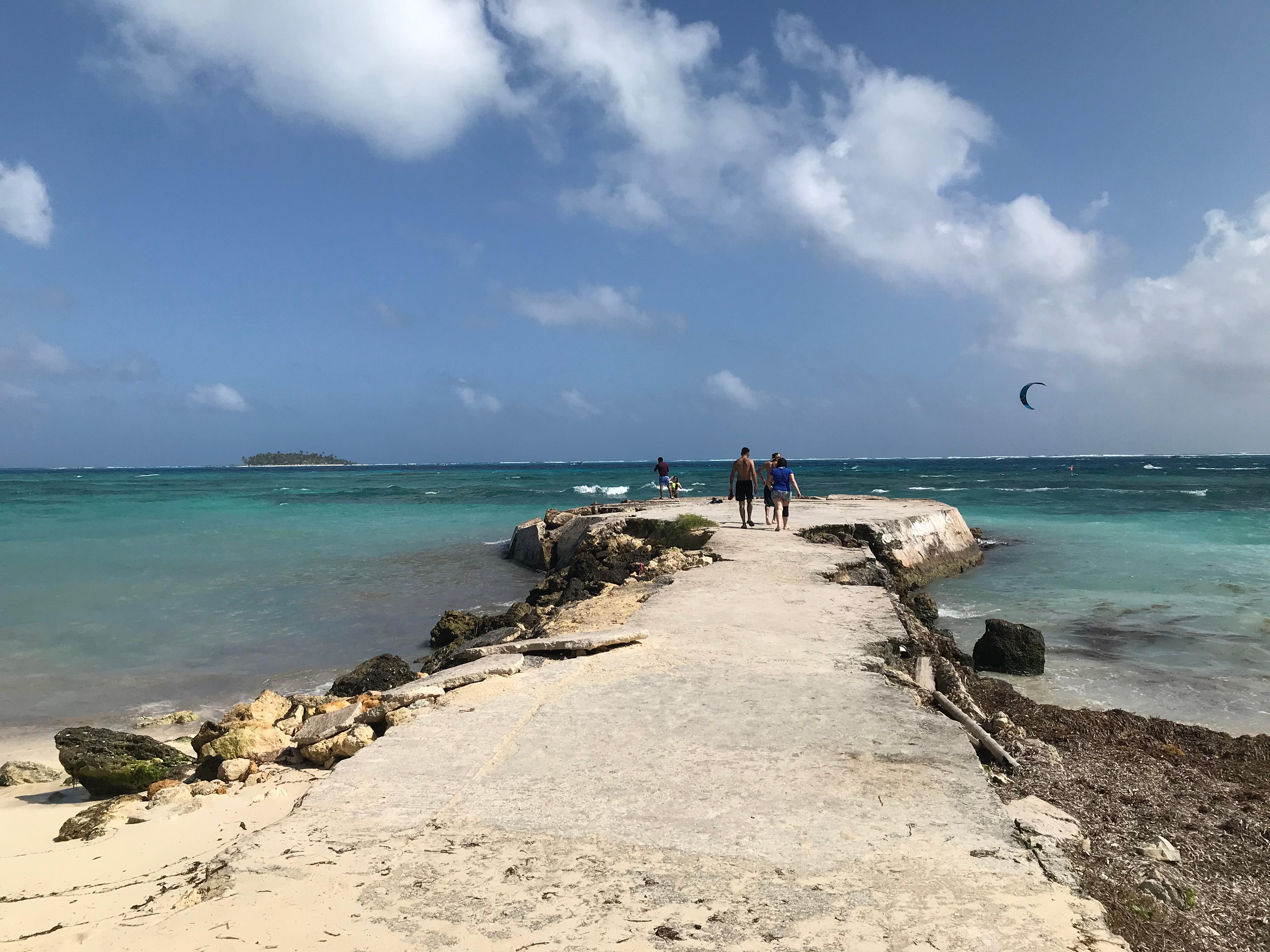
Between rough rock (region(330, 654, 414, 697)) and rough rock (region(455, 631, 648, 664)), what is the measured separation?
5.40ft

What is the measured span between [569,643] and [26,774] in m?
4.06

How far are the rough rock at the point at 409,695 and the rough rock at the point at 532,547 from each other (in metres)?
11.8

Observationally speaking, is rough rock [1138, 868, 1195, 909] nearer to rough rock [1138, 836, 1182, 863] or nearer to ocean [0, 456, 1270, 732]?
rough rock [1138, 836, 1182, 863]

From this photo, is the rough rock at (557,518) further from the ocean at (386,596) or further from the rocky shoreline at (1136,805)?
the rocky shoreline at (1136,805)

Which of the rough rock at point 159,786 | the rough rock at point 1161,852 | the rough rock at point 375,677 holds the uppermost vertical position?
the rough rock at point 1161,852

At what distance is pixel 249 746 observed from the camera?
456 centimetres

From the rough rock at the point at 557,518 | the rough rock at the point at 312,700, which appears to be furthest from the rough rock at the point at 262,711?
the rough rock at the point at 557,518

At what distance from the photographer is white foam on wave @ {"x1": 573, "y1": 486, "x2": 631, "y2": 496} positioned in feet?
152

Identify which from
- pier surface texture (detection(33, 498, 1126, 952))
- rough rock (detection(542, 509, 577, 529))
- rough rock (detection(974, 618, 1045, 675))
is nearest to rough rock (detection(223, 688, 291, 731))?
pier surface texture (detection(33, 498, 1126, 952))

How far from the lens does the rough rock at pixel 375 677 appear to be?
24.0 feet

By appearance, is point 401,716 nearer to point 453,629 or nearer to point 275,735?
point 275,735

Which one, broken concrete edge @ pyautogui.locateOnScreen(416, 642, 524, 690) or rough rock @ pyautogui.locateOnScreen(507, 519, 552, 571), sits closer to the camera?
broken concrete edge @ pyautogui.locateOnScreen(416, 642, 524, 690)

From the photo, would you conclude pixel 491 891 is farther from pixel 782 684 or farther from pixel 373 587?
pixel 373 587

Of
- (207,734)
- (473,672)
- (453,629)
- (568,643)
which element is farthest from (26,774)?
(453,629)
